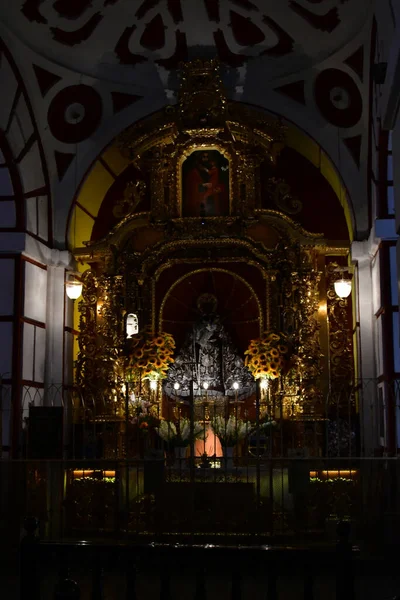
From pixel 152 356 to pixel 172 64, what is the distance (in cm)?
538

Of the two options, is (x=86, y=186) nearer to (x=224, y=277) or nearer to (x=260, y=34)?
(x=224, y=277)

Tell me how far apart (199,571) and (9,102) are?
11.5 metres

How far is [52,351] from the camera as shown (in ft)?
51.9

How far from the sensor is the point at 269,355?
15.2 m

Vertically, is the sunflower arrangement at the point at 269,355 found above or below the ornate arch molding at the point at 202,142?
below

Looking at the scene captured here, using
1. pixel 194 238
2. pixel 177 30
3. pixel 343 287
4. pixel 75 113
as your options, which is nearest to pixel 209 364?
pixel 194 238

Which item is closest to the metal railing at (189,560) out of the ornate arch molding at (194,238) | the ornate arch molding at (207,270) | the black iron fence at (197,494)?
the black iron fence at (197,494)

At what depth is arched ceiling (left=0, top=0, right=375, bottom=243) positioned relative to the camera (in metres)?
14.7

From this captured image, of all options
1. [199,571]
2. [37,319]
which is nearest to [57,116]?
[37,319]

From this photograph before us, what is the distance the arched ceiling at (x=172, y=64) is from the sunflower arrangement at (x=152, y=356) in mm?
2587

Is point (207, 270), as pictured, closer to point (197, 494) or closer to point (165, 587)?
point (197, 494)

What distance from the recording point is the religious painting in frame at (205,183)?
53.0ft

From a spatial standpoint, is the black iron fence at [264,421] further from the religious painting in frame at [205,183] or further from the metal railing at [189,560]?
the metal railing at [189,560]

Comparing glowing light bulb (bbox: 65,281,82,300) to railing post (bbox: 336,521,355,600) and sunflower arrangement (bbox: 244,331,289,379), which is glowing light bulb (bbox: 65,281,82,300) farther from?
railing post (bbox: 336,521,355,600)
